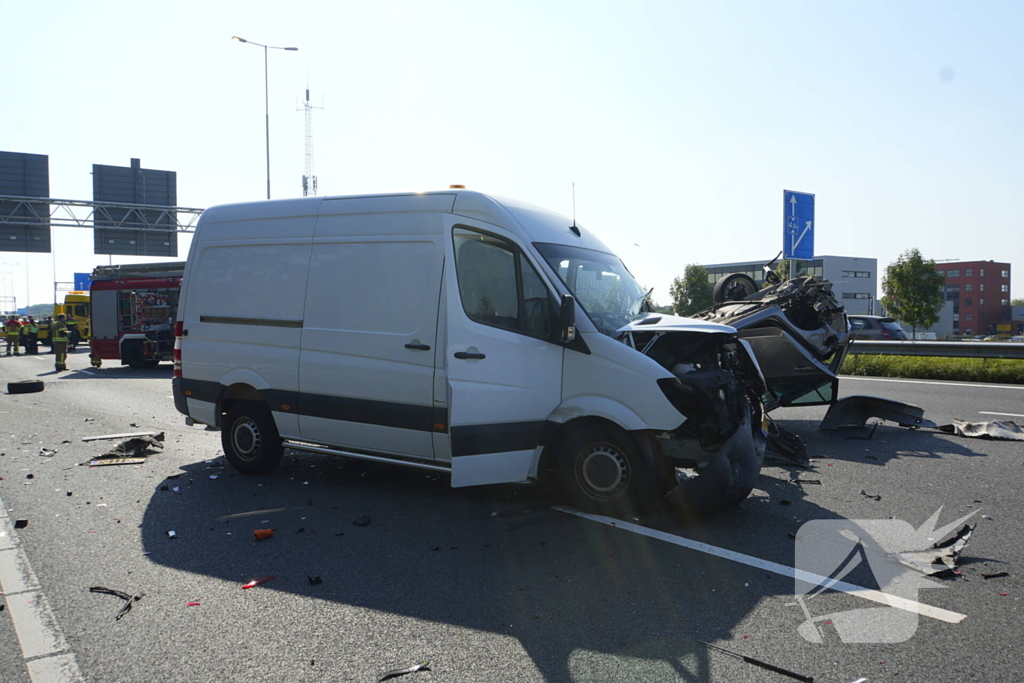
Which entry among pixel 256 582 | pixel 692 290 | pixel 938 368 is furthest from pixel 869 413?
pixel 692 290

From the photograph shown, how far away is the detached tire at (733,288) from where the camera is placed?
1091 cm

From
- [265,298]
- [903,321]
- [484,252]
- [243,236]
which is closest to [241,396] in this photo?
[265,298]

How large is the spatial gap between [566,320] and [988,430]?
6.66m

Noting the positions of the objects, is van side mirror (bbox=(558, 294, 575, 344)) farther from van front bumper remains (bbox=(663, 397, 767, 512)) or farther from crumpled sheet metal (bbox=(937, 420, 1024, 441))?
crumpled sheet metal (bbox=(937, 420, 1024, 441))

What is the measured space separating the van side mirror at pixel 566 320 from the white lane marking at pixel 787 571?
140 cm

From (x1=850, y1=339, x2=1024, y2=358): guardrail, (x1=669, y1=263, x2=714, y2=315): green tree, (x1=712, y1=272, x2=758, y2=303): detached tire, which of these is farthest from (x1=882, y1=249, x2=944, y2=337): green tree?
(x1=712, y1=272, x2=758, y2=303): detached tire

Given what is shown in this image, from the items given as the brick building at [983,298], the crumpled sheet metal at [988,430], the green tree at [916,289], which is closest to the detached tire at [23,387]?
the crumpled sheet metal at [988,430]

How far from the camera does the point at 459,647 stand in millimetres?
3441

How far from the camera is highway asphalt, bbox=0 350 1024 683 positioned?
130 inches

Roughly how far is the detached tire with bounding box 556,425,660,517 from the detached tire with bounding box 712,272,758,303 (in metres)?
6.06

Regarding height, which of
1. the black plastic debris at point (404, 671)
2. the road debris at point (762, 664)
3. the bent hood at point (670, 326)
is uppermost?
the bent hood at point (670, 326)

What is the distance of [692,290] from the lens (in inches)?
3184

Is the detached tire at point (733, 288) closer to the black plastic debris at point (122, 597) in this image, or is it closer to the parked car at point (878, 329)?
the black plastic debris at point (122, 597)

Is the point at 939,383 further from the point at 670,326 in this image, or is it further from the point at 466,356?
the point at 466,356
